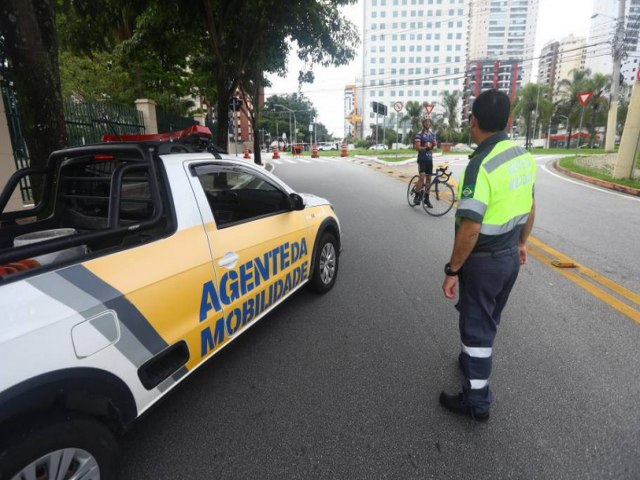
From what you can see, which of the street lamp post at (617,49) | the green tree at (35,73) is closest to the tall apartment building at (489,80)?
the street lamp post at (617,49)

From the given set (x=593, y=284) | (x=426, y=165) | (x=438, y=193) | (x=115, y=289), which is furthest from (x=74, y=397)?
(x=438, y=193)

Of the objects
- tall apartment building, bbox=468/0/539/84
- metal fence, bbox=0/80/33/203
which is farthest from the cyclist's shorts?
tall apartment building, bbox=468/0/539/84

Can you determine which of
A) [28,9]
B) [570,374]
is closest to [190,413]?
[570,374]

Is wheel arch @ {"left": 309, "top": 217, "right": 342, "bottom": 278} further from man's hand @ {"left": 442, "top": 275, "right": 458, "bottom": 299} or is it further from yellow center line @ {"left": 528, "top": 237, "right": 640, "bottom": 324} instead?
yellow center line @ {"left": 528, "top": 237, "right": 640, "bottom": 324}

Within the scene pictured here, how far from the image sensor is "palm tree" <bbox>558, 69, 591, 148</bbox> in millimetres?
54625

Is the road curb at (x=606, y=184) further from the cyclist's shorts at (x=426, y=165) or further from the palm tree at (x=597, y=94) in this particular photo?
the palm tree at (x=597, y=94)

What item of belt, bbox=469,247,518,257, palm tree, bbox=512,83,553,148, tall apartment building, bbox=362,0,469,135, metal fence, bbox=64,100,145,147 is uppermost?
tall apartment building, bbox=362,0,469,135

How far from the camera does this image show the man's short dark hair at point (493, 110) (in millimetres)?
2191

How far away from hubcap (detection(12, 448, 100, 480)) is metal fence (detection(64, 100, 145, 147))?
23.4 ft

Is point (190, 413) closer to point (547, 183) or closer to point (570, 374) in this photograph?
point (570, 374)

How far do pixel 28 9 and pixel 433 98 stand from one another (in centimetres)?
14101

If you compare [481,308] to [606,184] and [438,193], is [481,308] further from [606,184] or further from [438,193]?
[606,184]

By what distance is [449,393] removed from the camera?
2666 mm

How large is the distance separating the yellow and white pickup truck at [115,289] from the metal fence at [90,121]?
5469mm
